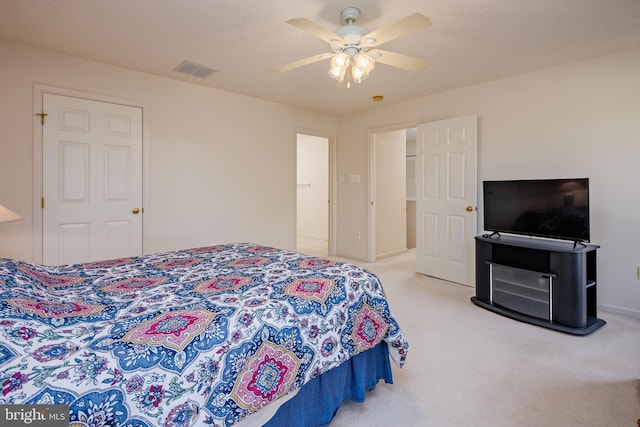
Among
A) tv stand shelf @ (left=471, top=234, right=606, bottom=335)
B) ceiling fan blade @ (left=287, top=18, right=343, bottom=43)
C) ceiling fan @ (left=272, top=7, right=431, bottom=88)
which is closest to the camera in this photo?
ceiling fan blade @ (left=287, top=18, right=343, bottom=43)

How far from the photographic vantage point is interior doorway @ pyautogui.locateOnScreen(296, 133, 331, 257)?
6961mm

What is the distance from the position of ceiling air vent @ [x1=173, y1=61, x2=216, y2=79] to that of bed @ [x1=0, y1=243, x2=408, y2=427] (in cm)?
222

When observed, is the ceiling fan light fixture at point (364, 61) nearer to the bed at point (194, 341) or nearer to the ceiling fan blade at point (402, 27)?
the ceiling fan blade at point (402, 27)

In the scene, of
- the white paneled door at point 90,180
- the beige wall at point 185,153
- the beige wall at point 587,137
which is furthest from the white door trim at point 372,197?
the white paneled door at point 90,180

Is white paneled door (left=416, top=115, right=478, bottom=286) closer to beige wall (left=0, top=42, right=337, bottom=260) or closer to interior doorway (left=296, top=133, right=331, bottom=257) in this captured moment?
beige wall (left=0, top=42, right=337, bottom=260)

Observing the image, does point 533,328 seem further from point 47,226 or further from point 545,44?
point 47,226

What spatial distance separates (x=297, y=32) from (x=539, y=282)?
9.54 ft

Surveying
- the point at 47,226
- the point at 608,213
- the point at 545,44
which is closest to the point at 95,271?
the point at 47,226

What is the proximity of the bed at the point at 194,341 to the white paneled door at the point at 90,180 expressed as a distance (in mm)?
1476

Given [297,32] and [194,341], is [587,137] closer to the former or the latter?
[297,32]

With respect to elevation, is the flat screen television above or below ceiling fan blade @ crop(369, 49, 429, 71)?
below

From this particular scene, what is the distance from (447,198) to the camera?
13.2ft

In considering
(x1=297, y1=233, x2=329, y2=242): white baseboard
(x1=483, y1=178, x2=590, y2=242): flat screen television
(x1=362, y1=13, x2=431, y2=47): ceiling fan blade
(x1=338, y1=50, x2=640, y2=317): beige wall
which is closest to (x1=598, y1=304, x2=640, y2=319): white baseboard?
(x1=338, y1=50, x2=640, y2=317): beige wall

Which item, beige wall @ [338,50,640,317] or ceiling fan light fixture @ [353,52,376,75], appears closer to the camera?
ceiling fan light fixture @ [353,52,376,75]
